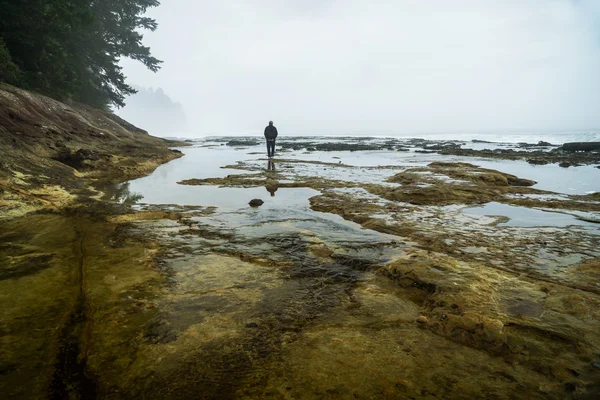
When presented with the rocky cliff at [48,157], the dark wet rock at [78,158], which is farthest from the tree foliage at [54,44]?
the dark wet rock at [78,158]

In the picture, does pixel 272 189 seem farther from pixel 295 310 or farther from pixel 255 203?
pixel 295 310

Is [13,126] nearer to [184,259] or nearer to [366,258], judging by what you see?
[184,259]

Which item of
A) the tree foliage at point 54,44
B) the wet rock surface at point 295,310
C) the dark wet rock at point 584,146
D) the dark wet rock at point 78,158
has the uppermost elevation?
the tree foliage at point 54,44

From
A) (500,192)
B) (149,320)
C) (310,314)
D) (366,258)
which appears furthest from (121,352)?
(500,192)

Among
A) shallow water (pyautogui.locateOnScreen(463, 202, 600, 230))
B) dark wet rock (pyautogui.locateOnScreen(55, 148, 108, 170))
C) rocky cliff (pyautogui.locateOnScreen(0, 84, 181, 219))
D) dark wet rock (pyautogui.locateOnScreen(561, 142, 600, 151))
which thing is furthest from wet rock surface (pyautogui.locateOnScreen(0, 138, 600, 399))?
dark wet rock (pyautogui.locateOnScreen(561, 142, 600, 151))

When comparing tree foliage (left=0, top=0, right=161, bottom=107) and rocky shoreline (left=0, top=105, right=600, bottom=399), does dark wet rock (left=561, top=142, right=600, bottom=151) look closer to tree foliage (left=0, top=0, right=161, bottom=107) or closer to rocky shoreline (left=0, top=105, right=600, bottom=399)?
rocky shoreline (left=0, top=105, right=600, bottom=399)

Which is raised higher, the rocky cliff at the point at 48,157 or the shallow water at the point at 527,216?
the rocky cliff at the point at 48,157

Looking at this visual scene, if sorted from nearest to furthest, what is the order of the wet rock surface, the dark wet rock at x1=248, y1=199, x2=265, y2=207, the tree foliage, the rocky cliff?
the wet rock surface, the rocky cliff, the dark wet rock at x1=248, y1=199, x2=265, y2=207, the tree foliage

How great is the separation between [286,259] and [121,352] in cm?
204

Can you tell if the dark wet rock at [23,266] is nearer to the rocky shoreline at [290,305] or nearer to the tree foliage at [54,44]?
the rocky shoreline at [290,305]

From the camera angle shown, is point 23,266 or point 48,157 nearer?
point 23,266

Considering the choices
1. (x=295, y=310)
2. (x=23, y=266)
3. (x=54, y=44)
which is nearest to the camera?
(x=295, y=310)

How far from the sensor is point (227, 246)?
13.8ft

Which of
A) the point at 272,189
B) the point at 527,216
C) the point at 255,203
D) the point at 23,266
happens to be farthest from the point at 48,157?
the point at 527,216
